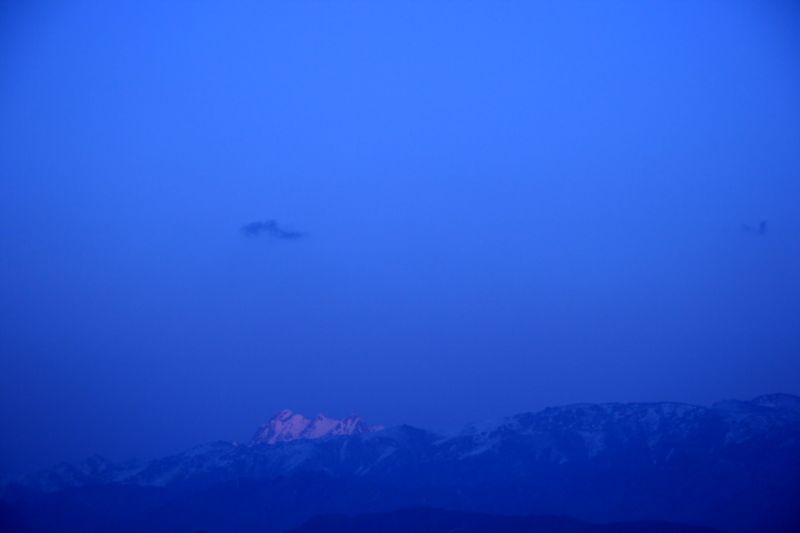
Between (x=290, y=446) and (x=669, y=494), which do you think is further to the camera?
(x=290, y=446)

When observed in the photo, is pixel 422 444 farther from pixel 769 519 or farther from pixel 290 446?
pixel 769 519

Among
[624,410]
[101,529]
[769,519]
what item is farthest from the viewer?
[624,410]

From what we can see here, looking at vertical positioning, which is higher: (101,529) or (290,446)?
(290,446)

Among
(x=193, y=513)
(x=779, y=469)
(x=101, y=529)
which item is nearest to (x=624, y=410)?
(x=779, y=469)
